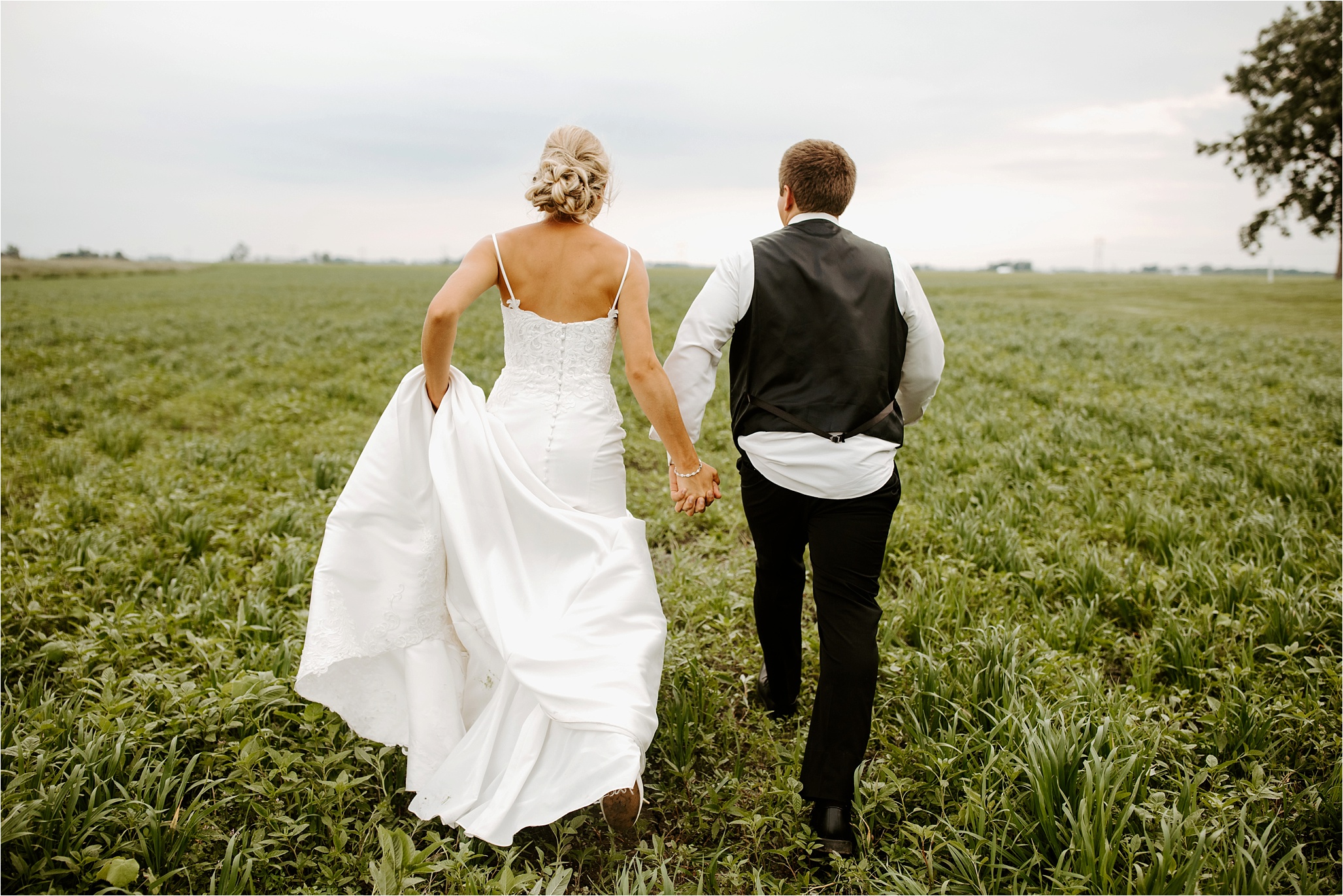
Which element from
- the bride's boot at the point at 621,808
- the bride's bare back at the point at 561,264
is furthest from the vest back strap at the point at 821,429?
the bride's boot at the point at 621,808

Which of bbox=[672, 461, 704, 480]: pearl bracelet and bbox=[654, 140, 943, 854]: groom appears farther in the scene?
bbox=[672, 461, 704, 480]: pearl bracelet

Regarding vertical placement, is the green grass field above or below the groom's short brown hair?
below

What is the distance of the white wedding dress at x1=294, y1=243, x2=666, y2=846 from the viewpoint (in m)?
2.92

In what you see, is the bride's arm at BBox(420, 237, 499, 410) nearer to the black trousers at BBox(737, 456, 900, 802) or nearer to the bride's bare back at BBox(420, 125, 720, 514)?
the bride's bare back at BBox(420, 125, 720, 514)

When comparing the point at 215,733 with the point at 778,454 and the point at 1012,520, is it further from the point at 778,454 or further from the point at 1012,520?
the point at 1012,520

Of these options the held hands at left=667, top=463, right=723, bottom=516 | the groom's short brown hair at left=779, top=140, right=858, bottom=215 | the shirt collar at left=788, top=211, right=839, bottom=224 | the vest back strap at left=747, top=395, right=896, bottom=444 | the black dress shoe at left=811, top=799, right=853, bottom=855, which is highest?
the groom's short brown hair at left=779, top=140, right=858, bottom=215

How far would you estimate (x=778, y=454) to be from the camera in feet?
9.43

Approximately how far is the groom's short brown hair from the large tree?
3489 cm

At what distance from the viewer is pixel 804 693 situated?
149 inches

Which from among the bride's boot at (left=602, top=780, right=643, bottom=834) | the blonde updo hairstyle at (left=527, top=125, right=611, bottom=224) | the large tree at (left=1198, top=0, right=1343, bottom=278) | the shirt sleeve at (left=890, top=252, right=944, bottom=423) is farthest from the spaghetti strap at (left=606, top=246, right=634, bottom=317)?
the large tree at (left=1198, top=0, right=1343, bottom=278)

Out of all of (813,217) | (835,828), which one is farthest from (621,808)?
(813,217)

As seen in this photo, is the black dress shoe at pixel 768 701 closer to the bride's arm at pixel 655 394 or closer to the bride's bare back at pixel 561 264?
the bride's arm at pixel 655 394

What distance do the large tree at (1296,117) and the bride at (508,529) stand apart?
35534 millimetres

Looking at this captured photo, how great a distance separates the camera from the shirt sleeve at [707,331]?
9.34ft
